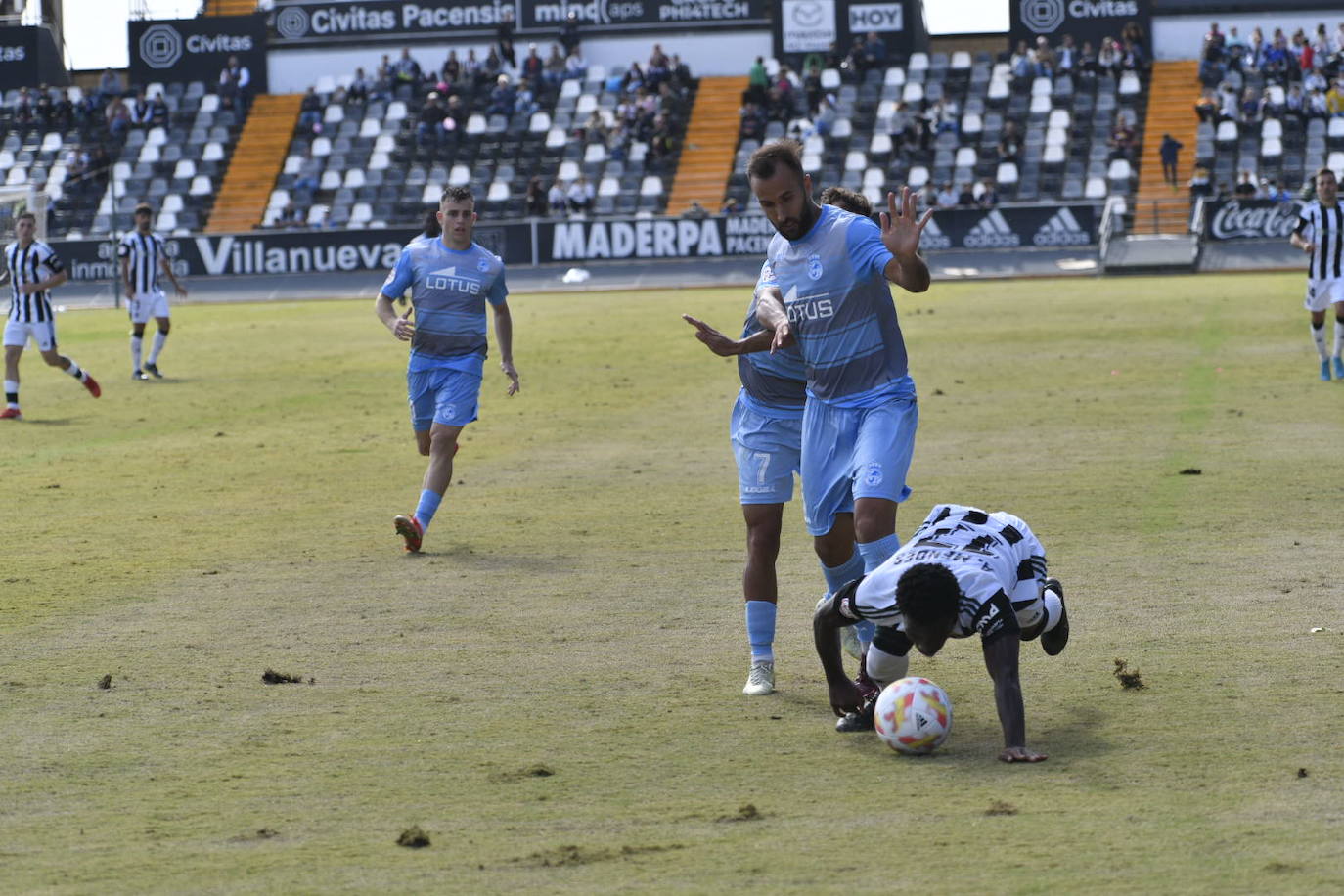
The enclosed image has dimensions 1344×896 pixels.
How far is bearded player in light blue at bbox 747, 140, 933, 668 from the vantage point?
7.03 meters

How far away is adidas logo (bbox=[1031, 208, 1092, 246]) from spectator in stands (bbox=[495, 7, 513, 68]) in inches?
826

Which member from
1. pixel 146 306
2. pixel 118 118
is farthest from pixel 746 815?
pixel 118 118

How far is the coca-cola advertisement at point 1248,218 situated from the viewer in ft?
130

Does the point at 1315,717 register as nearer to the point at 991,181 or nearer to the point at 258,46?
the point at 991,181

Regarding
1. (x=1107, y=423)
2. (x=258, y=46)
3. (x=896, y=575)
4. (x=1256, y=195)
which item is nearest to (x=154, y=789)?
(x=896, y=575)

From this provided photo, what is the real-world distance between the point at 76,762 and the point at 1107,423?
11.7 metres

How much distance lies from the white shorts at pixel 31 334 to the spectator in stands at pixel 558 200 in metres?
27.1

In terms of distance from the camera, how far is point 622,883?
5.20 metres

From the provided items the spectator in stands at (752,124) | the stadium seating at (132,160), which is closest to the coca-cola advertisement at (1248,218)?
the spectator in stands at (752,124)

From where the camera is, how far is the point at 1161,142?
47.0 metres

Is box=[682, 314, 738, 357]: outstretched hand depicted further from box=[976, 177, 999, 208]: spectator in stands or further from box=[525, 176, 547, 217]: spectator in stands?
box=[525, 176, 547, 217]: spectator in stands

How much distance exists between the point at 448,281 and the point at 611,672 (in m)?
4.68

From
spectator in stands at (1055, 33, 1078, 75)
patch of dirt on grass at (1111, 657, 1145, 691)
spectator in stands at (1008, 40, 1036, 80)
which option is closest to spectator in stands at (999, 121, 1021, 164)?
spectator in stands at (1008, 40, 1036, 80)

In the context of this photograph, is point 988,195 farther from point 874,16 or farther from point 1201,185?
point 874,16
